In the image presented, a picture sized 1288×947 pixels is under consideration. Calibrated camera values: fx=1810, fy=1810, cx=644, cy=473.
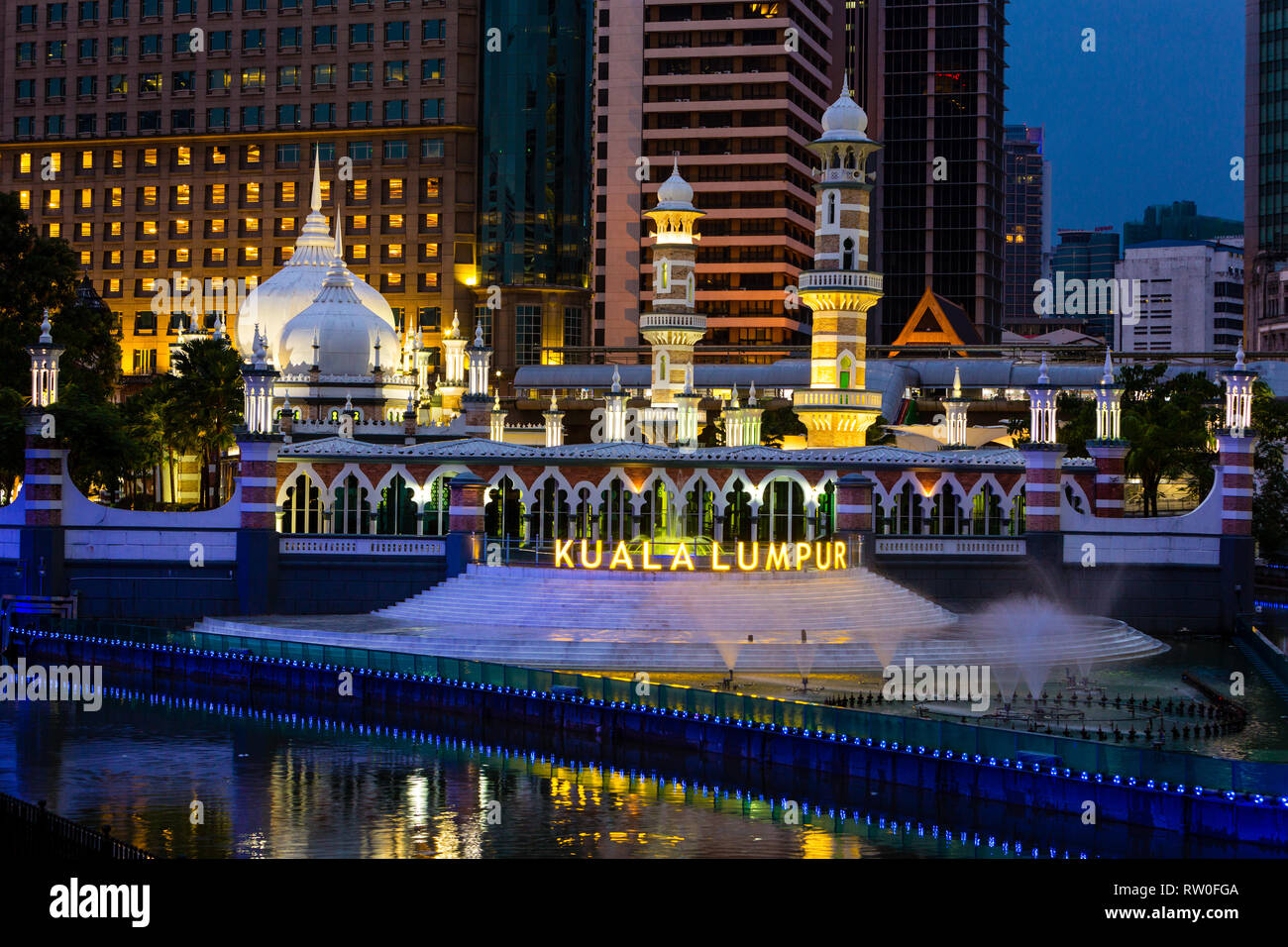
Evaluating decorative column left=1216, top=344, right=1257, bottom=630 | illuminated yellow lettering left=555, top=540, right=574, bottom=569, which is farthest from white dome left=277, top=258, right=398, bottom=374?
decorative column left=1216, top=344, right=1257, bottom=630

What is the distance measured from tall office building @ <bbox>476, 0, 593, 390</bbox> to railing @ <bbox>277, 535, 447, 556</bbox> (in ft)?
309

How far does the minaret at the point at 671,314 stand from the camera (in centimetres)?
9844

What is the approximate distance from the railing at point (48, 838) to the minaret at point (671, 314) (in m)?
65.7

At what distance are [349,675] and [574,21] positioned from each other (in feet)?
397

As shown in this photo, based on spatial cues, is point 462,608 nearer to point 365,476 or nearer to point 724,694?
point 365,476

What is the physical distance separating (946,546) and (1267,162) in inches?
5391

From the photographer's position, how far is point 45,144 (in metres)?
175

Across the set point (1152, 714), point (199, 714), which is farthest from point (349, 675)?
point (1152, 714)

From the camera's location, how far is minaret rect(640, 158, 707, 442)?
323 ft

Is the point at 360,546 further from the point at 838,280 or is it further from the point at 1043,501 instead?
the point at 838,280

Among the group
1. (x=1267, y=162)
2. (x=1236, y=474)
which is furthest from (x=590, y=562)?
(x=1267, y=162)

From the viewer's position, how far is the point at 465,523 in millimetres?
65938
